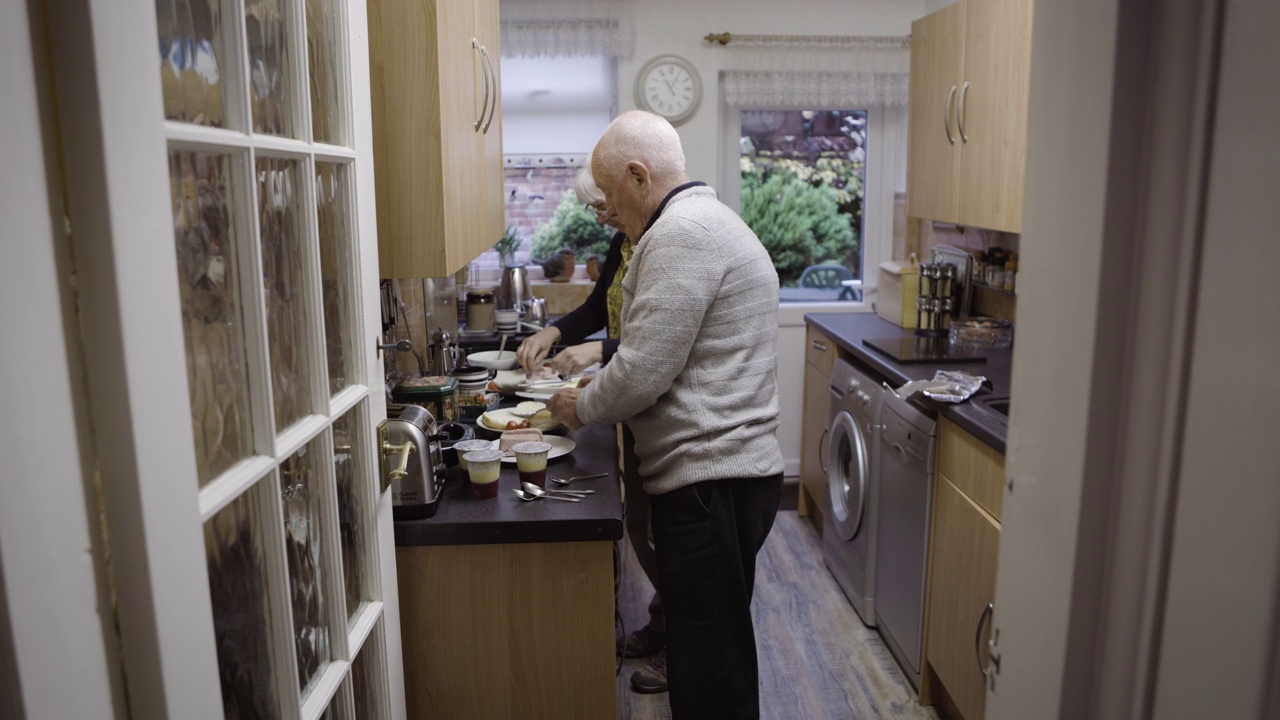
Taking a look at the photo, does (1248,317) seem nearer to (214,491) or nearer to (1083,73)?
(1083,73)

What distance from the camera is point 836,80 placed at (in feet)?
14.1

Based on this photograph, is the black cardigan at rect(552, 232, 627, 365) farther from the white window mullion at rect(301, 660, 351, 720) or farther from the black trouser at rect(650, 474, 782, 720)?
the white window mullion at rect(301, 660, 351, 720)

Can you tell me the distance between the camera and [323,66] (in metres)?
1.22

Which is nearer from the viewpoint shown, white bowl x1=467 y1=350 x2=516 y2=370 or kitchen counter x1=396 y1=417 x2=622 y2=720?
kitchen counter x1=396 y1=417 x2=622 y2=720

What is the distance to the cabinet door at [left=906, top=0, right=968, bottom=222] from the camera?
320 centimetres

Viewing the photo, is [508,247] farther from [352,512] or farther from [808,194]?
[352,512]

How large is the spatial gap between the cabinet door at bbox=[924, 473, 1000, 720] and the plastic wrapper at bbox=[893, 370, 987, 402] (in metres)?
0.22

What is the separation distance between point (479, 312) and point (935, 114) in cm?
195

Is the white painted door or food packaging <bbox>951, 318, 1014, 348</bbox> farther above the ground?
the white painted door

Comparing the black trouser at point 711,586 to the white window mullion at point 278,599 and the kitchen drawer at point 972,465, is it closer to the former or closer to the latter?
the kitchen drawer at point 972,465

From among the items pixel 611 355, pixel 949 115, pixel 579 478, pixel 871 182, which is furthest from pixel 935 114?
pixel 579 478

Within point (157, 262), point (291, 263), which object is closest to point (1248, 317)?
point (157, 262)

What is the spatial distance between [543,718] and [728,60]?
130 inches

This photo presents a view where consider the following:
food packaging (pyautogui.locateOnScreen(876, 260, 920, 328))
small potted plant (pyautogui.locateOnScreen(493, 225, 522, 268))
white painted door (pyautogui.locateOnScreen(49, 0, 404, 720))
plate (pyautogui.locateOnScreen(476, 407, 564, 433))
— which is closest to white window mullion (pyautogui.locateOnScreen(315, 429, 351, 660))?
white painted door (pyautogui.locateOnScreen(49, 0, 404, 720))
